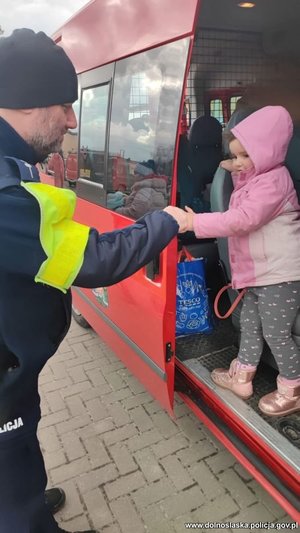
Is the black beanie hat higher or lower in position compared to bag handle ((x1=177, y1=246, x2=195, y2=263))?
higher

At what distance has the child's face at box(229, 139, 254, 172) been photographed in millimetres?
1975

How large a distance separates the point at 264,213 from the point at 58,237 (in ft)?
3.37

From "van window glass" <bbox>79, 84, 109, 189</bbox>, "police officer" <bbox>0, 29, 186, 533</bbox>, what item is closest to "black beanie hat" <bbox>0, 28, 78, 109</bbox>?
"police officer" <bbox>0, 29, 186, 533</bbox>

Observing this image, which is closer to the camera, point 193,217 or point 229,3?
point 193,217

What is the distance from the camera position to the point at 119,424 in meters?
2.89

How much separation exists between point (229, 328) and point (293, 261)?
1068 millimetres

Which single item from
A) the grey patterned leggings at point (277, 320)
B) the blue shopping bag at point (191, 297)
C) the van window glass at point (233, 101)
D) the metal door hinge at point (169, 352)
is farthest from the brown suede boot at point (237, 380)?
the van window glass at point (233, 101)

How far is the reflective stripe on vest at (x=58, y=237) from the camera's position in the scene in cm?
123

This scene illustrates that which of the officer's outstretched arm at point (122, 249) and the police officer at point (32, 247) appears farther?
the officer's outstretched arm at point (122, 249)

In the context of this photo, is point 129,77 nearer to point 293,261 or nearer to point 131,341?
point 293,261

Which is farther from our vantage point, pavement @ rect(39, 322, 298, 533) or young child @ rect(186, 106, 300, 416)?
pavement @ rect(39, 322, 298, 533)

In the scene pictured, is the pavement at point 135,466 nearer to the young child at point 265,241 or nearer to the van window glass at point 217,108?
the young child at point 265,241

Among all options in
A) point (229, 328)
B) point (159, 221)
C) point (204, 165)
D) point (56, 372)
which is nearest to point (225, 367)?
point (229, 328)

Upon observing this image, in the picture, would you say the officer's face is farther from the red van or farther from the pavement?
the pavement
